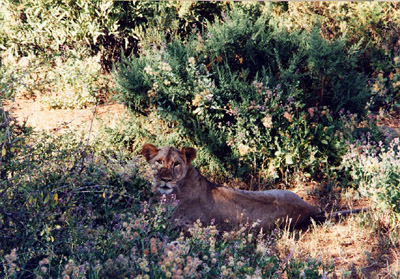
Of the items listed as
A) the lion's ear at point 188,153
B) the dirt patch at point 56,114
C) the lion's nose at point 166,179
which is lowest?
the dirt patch at point 56,114

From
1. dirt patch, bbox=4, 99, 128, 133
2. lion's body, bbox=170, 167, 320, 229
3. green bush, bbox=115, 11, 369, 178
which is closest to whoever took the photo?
lion's body, bbox=170, 167, 320, 229

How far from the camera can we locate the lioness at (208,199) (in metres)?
5.73

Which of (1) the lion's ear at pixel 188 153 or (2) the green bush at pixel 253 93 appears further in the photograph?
(2) the green bush at pixel 253 93

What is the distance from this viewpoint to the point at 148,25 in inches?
411

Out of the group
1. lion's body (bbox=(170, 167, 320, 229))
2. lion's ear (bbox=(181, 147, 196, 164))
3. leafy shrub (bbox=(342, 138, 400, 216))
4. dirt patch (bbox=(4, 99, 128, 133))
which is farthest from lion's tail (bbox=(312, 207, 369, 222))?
dirt patch (bbox=(4, 99, 128, 133))

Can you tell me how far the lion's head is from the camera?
565cm

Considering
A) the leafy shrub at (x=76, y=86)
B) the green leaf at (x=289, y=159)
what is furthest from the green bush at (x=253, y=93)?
the leafy shrub at (x=76, y=86)

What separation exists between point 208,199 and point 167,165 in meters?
0.67

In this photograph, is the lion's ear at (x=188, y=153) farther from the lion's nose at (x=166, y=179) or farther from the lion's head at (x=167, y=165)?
the lion's nose at (x=166, y=179)

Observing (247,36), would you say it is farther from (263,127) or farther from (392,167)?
(392,167)

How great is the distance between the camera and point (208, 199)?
19.8 ft

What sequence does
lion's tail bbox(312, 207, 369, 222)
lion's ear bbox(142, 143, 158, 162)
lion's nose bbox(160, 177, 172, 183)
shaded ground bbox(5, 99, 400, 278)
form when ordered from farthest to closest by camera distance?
1. lion's tail bbox(312, 207, 369, 222)
2. lion's ear bbox(142, 143, 158, 162)
3. lion's nose bbox(160, 177, 172, 183)
4. shaded ground bbox(5, 99, 400, 278)

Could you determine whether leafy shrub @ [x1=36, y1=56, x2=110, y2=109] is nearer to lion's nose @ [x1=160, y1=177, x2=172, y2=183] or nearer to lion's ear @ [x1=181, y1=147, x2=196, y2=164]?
lion's ear @ [x1=181, y1=147, x2=196, y2=164]

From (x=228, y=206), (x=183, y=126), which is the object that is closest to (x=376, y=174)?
(x=228, y=206)
